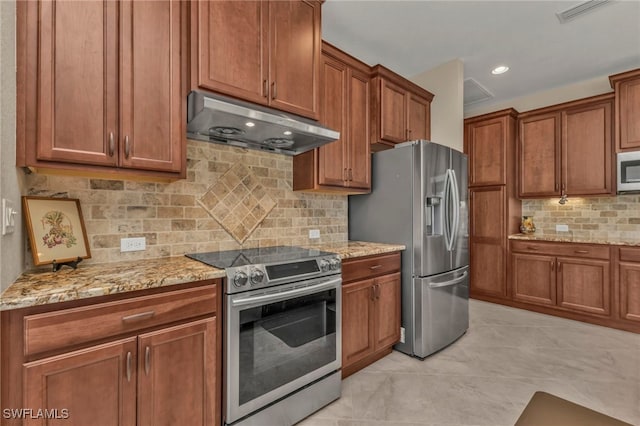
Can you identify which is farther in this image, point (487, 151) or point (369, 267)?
point (487, 151)

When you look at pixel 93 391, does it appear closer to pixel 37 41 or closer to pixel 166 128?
pixel 166 128

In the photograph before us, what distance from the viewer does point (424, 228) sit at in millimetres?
2568

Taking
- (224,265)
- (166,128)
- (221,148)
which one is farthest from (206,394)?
(221,148)

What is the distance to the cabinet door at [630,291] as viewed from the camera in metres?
3.15

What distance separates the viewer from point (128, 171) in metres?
1.54

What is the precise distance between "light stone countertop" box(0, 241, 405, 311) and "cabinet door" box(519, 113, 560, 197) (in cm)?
426

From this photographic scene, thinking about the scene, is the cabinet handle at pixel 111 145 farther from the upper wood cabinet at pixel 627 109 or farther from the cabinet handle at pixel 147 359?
the upper wood cabinet at pixel 627 109

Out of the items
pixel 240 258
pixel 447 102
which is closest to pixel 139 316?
pixel 240 258

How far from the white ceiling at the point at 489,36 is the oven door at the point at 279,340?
2269mm

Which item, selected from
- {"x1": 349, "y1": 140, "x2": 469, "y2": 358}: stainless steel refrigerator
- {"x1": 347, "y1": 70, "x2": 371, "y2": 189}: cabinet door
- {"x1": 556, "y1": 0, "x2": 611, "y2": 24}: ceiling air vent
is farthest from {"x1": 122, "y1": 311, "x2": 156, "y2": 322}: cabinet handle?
{"x1": 556, "y1": 0, "x2": 611, "y2": 24}: ceiling air vent

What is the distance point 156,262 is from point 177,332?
0.55 m

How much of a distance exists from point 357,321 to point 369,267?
1.39 ft

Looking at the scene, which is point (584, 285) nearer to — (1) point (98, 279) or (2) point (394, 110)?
(2) point (394, 110)

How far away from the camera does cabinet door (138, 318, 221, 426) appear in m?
1.32
